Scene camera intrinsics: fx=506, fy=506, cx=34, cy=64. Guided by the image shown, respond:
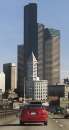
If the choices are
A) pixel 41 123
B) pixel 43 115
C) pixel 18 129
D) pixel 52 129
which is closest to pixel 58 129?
pixel 52 129

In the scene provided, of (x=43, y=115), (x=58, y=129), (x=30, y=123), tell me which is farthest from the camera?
(x=30, y=123)

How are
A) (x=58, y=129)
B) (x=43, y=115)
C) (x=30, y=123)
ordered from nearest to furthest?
(x=58, y=129)
(x=43, y=115)
(x=30, y=123)

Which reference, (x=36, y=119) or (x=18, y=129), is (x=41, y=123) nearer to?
(x=36, y=119)

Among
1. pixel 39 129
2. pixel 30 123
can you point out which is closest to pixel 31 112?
pixel 30 123

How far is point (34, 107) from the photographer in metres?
37.7

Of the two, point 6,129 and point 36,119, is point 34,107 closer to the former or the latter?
point 36,119

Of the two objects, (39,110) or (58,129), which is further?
(39,110)

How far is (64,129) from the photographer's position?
30.7m

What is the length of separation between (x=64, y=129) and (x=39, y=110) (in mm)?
6580

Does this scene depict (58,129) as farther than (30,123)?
No

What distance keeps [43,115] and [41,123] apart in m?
2.50

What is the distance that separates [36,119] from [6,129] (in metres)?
6.61

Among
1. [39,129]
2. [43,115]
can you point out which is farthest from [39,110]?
[39,129]

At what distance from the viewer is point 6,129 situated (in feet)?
100
